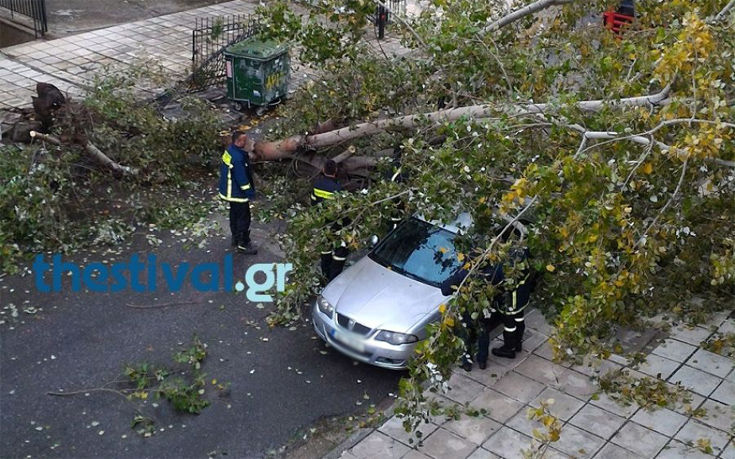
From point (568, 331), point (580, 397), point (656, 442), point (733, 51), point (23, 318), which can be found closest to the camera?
point (568, 331)

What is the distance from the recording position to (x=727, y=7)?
7480 millimetres

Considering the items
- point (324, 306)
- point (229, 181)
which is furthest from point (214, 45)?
point (324, 306)

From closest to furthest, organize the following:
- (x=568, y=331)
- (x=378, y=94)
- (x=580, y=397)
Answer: (x=568, y=331), (x=580, y=397), (x=378, y=94)

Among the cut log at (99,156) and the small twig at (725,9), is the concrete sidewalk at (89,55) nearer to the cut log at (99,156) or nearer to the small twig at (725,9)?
the cut log at (99,156)

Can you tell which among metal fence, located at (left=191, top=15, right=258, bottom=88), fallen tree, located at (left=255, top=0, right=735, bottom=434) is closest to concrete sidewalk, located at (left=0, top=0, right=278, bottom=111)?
metal fence, located at (left=191, top=15, right=258, bottom=88)

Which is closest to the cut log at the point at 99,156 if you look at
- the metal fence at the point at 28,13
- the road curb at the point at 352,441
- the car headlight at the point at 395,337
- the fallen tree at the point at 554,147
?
the fallen tree at the point at 554,147

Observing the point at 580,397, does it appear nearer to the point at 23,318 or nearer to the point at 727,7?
the point at 727,7

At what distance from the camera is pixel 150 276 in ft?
32.3

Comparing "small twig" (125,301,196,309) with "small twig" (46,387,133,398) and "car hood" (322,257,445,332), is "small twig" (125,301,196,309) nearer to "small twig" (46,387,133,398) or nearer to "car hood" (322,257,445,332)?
"small twig" (46,387,133,398)

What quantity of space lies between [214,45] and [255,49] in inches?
92.9

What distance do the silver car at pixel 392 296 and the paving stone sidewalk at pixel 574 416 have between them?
71 centimetres

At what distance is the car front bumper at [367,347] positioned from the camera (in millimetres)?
8227

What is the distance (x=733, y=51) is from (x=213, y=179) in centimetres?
726

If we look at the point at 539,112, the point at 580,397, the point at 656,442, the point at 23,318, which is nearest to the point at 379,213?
the point at 539,112
